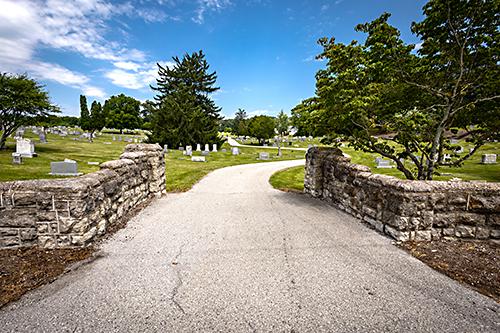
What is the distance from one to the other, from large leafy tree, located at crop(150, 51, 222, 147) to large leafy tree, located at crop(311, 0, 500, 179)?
84.8ft

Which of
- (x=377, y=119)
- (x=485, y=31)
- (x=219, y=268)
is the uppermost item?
(x=485, y=31)

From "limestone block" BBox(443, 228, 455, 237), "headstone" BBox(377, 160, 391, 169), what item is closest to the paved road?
"limestone block" BBox(443, 228, 455, 237)

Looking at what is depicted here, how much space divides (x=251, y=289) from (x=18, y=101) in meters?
22.1

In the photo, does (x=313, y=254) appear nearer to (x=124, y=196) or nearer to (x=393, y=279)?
(x=393, y=279)

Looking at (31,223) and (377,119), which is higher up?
(377,119)

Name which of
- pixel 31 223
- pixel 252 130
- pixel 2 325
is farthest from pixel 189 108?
pixel 2 325

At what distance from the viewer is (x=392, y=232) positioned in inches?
202

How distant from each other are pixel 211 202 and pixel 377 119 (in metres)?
6.78

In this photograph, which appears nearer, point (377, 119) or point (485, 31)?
point (485, 31)

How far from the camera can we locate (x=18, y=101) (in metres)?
15.7

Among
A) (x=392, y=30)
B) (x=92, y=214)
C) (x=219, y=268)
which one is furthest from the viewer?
(x=392, y=30)

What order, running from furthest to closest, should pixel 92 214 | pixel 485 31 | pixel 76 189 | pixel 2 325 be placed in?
1. pixel 485 31
2. pixel 92 214
3. pixel 76 189
4. pixel 2 325

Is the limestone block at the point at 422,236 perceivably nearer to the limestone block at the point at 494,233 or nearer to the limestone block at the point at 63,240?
the limestone block at the point at 494,233

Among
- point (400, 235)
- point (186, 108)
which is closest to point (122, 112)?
point (186, 108)
